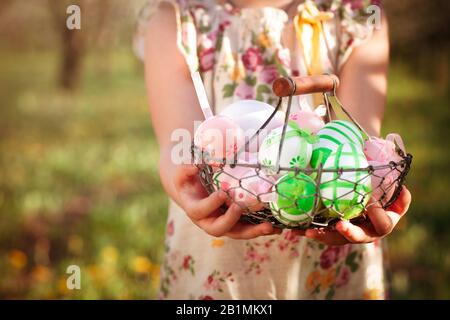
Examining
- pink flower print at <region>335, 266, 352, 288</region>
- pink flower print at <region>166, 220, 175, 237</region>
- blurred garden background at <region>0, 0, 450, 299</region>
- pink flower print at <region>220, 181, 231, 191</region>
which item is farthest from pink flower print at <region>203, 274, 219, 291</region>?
blurred garden background at <region>0, 0, 450, 299</region>

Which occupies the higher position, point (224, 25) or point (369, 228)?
point (224, 25)

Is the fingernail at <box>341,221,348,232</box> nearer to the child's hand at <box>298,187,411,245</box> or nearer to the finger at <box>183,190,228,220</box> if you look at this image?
the child's hand at <box>298,187,411,245</box>

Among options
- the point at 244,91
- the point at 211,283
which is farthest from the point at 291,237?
the point at 244,91

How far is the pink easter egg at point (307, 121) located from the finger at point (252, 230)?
0.19 meters

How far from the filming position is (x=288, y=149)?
1214 mm

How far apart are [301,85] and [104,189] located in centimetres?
231

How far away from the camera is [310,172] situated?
46.6 inches

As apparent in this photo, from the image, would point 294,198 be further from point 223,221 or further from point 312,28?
point 312,28

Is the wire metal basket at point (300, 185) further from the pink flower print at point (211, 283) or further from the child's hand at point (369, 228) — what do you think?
the pink flower print at point (211, 283)

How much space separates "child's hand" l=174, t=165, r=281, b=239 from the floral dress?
338mm

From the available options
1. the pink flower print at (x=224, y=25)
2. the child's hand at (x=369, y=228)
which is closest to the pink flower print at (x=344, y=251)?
the child's hand at (x=369, y=228)

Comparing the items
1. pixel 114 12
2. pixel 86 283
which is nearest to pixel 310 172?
pixel 86 283

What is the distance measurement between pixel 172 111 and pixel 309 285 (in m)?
0.52
